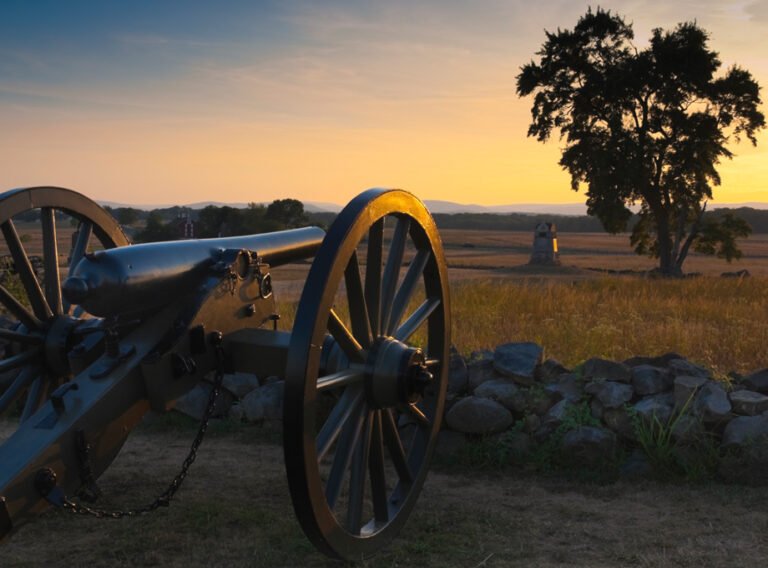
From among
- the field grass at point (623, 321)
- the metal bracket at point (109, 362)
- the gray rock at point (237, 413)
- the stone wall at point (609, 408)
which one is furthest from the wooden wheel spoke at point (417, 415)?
the field grass at point (623, 321)

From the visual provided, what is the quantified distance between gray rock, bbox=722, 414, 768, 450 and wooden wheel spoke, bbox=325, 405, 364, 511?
3.01m

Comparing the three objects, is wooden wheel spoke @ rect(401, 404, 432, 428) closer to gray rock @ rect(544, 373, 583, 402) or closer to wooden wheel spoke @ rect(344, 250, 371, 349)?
wooden wheel spoke @ rect(344, 250, 371, 349)

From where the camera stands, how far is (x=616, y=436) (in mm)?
5840

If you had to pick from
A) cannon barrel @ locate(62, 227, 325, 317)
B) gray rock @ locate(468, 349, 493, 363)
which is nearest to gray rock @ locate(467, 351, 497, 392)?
gray rock @ locate(468, 349, 493, 363)

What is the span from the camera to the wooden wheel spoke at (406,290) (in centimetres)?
436

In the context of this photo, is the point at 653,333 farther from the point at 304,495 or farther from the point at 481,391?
the point at 304,495

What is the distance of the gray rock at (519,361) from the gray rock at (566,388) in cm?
18

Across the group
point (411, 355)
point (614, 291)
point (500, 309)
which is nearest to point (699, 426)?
point (411, 355)

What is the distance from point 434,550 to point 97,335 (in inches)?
82.3

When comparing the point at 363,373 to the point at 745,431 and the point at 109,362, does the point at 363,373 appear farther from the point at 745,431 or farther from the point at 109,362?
the point at 745,431

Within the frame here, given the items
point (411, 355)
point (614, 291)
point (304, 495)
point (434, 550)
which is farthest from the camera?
point (614, 291)

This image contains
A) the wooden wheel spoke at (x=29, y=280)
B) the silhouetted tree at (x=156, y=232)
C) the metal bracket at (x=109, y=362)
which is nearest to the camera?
the metal bracket at (x=109, y=362)

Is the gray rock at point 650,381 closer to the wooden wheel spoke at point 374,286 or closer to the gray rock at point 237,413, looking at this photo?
the wooden wheel spoke at point 374,286

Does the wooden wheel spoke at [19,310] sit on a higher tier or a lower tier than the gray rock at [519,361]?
higher
